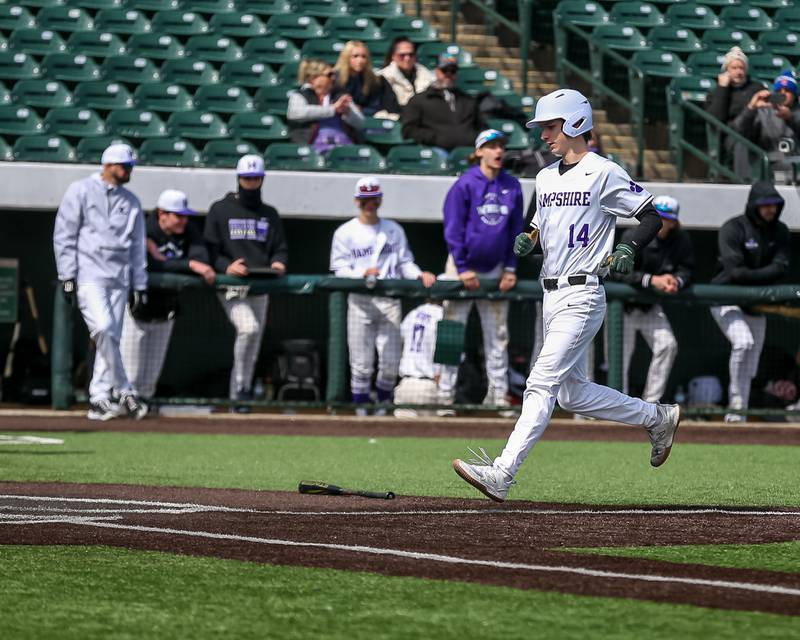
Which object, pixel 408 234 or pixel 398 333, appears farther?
pixel 408 234

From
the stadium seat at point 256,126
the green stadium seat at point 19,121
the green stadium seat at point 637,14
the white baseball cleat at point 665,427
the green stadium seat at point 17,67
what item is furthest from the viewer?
Answer: the green stadium seat at point 637,14

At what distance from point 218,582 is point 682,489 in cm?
403

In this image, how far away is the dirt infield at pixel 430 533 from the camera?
4371 mm

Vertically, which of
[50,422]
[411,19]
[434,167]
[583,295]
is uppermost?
[411,19]

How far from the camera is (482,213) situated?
40.6ft

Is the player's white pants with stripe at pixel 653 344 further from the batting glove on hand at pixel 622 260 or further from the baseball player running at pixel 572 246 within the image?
the batting glove on hand at pixel 622 260

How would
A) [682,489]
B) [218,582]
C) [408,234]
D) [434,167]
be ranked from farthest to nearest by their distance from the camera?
1. [408,234]
2. [434,167]
3. [682,489]
4. [218,582]

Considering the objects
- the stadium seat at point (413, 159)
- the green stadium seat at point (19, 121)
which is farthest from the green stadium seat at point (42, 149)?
the stadium seat at point (413, 159)

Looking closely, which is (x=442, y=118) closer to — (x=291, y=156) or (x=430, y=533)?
(x=291, y=156)

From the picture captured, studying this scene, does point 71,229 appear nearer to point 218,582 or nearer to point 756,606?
point 218,582

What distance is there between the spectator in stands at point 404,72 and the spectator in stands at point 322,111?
59 centimetres

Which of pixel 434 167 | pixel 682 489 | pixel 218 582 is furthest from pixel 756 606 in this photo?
pixel 434 167

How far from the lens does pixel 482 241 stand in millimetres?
12539

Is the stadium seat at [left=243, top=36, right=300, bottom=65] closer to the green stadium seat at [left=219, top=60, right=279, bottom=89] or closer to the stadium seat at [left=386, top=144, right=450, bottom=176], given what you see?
the green stadium seat at [left=219, top=60, right=279, bottom=89]
